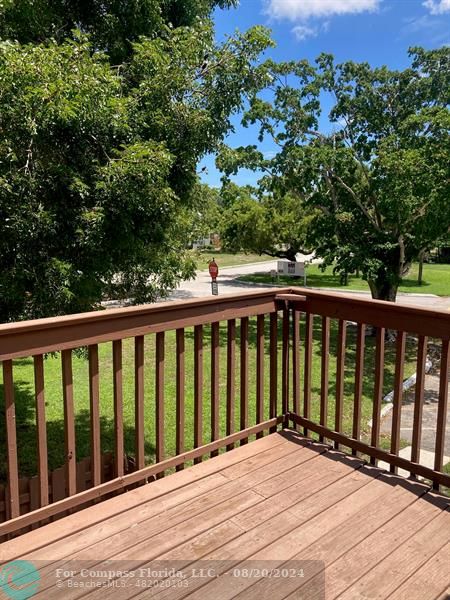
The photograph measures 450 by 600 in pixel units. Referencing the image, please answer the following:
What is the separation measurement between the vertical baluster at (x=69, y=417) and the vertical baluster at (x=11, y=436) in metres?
0.21

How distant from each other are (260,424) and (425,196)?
5.98 meters

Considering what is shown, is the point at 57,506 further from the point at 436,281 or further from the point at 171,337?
the point at 436,281

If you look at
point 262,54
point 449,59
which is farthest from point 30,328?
point 449,59

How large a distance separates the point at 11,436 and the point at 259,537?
3.49 feet

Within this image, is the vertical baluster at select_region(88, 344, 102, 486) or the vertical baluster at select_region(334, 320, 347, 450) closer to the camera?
the vertical baluster at select_region(88, 344, 102, 486)

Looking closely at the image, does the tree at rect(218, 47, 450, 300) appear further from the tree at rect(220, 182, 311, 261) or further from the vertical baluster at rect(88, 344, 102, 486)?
the tree at rect(220, 182, 311, 261)

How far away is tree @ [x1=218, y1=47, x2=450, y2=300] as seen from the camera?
808 centimetres

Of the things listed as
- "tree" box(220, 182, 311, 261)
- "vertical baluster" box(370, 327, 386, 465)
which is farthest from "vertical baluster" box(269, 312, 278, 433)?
"tree" box(220, 182, 311, 261)

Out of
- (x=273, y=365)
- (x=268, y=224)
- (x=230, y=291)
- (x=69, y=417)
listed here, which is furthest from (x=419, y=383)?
(x=268, y=224)

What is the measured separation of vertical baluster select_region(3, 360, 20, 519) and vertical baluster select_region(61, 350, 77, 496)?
21 cm

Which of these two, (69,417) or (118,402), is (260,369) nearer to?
(118,402)

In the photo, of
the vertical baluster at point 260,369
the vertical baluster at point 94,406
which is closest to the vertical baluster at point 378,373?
the vertical baluster at point 260,369

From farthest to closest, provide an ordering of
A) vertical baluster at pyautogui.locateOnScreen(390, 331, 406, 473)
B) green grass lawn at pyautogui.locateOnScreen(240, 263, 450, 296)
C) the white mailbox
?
the white mailbox
green grass lawn at pyautogui.locateOnScreen(240, 263, 450, 296)
vertical baluster at pyautogui.locateOnScreen(390, 331, 406, 473)

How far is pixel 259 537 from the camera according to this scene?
1.80 m
